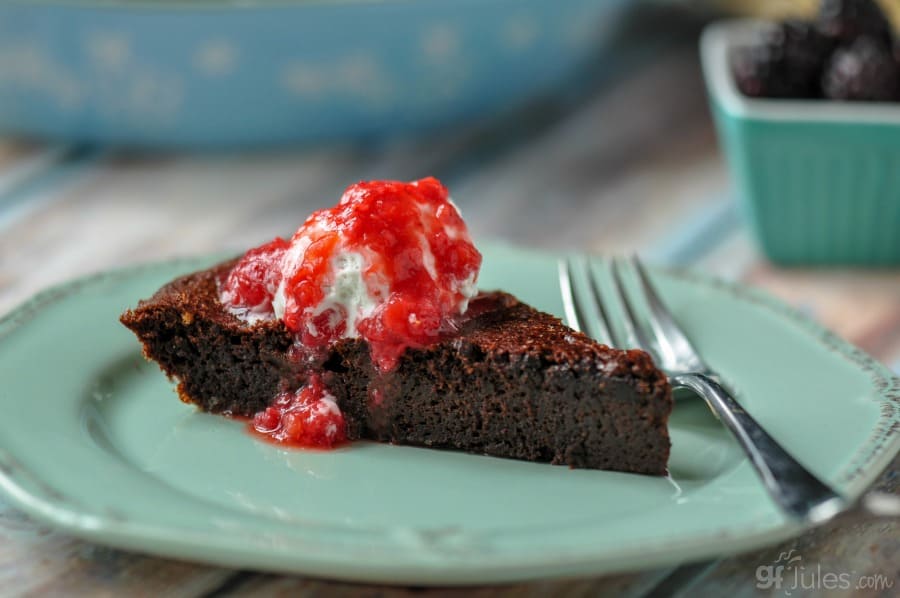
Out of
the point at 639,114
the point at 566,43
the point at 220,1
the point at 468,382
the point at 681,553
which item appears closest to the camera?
the point at 681,553

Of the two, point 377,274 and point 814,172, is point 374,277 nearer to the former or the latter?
point 377,274

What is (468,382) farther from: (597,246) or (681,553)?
(597,246)

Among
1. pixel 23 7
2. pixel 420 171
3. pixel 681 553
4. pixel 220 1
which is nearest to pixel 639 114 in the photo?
pixel 420 171

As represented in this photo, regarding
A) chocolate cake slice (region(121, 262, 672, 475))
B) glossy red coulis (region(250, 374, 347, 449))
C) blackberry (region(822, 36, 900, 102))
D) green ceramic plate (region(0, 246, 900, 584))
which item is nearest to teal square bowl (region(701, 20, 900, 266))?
blackberry (region(822, 36, 900, 102))

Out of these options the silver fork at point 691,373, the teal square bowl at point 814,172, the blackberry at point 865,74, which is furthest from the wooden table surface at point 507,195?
the silver fork at point 691,373

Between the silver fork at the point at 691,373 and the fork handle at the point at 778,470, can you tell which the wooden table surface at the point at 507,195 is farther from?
the fork handle at the point at 778,470

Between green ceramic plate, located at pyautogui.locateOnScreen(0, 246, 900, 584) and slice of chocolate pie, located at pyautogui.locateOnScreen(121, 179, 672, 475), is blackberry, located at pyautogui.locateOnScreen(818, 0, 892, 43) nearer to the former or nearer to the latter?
green ceramic plate, located at pyautogui.locateOnScreen(0, 246, 900, 584)

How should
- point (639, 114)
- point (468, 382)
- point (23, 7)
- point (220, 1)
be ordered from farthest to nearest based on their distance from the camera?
point (639, 114) → point (220, 1) → point (23, 7) → point (468, 382)
